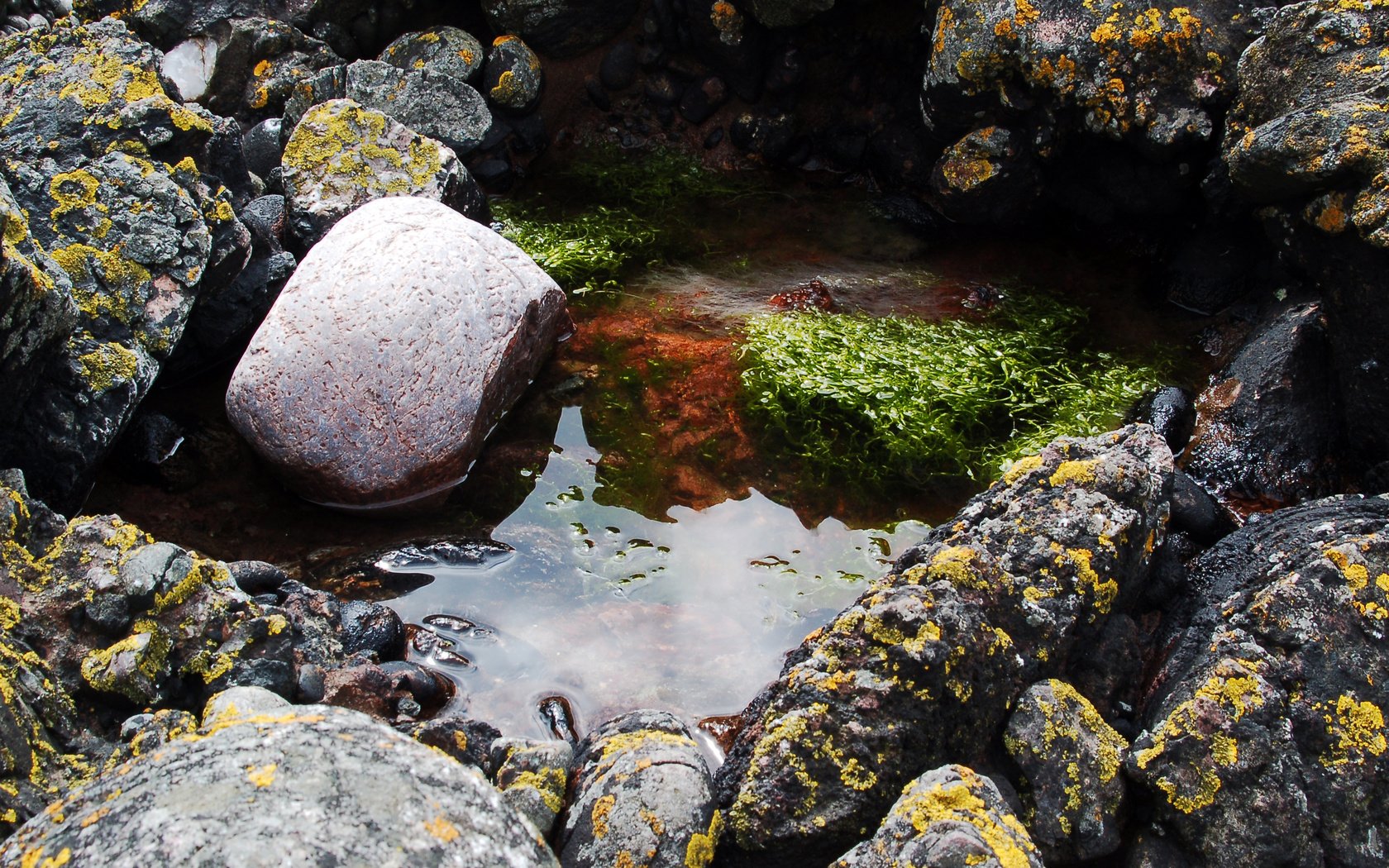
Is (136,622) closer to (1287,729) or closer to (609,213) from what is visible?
(1287,729)

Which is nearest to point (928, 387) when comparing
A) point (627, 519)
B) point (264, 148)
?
point (627, 519)

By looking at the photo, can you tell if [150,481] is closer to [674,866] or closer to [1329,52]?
[674,866]

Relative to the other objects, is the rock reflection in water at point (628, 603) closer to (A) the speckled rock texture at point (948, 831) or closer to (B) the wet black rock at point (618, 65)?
(A) the speckled rock texture at point (948, 831)

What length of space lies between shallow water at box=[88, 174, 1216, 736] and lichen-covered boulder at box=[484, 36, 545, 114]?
7.81 ft

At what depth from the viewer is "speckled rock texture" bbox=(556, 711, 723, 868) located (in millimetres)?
2674

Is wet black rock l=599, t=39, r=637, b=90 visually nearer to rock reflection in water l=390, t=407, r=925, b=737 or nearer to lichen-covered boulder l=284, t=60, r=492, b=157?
lichen-covered boulder l=284, t=60, r=492, b=157

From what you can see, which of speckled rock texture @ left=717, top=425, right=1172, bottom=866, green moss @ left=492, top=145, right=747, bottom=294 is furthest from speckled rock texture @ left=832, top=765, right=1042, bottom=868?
green moss @ left=492, top=145, right=747, bottom=294

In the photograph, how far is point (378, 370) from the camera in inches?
194

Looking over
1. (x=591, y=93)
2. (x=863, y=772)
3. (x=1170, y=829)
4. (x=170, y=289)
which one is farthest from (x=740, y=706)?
(x=591, y=93)

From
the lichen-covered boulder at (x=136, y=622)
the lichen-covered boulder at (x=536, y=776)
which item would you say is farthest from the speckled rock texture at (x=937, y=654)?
the lichen-covered boulder at (x=136, y=622)

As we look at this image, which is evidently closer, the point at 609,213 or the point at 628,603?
the point at 628,603

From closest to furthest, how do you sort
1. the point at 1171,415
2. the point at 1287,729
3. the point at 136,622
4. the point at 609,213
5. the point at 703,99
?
the point at 1287,729, the point at 136,622, the point at 1171,415, the point at 609,213, the point at 703,99

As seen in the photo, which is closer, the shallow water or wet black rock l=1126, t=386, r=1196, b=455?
the shallow water

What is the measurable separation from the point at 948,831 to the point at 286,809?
4.82 ft
